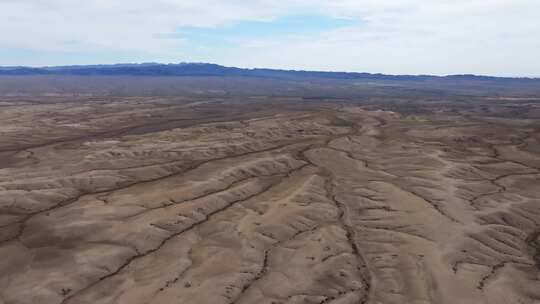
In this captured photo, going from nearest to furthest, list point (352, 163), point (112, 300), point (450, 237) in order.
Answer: point (112, 300) < point (450, 237) < point (352, 163)

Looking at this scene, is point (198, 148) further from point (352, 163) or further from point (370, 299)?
point (370, 299)

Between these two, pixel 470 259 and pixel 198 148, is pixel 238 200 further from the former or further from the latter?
pixel 198 148

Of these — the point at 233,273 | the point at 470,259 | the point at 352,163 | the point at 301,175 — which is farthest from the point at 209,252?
the point at 352,163

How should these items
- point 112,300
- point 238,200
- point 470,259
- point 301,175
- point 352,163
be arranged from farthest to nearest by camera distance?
1. point 352,163
2. point 301,175
3. point 238,200
4. point 470,259
5. point 112,300

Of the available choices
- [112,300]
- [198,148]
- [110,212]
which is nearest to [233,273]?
[112,300]

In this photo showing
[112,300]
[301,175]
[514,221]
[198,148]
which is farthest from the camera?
[198,148]

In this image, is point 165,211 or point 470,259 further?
point 165,211
